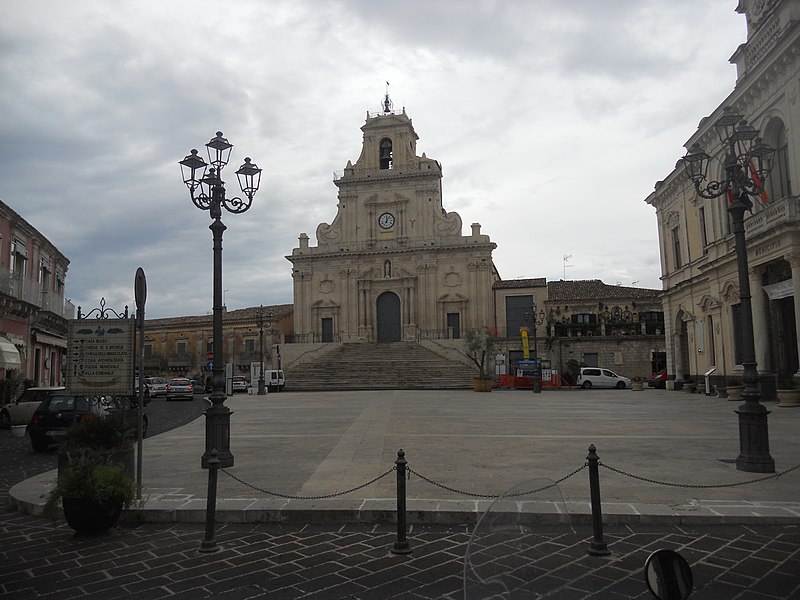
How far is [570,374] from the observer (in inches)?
1619

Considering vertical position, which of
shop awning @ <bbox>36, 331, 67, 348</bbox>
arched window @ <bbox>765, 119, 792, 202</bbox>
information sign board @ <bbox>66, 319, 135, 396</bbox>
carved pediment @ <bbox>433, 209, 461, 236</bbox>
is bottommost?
information sign board @ <bbox>66, 319, 135, 396</bbox>

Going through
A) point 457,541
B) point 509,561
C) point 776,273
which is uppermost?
point 776,273

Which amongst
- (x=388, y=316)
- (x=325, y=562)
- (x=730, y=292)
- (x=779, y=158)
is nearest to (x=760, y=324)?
(x=730, y=292)

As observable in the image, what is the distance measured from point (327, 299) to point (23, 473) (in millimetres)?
40733

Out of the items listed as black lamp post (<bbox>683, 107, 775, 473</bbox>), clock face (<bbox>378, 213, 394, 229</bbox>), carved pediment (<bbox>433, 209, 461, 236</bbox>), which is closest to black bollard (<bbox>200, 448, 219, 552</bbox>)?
black lamp post (<bbox>683, 107, 775, 473</bbox>)

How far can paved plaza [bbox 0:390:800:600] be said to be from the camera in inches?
169

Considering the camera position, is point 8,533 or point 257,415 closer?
point 8,533

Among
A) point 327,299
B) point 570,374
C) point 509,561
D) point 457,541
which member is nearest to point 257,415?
point 457,541

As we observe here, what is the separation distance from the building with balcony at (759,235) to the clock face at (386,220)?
25842mm

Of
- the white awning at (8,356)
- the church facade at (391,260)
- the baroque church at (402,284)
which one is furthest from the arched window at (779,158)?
the church facade at (391,260)

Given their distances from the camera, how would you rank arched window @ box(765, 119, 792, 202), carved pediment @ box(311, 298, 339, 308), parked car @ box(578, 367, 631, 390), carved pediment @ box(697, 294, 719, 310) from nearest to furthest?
arched window @ box(765, 119, 792, 202) < carved pediment @ box(697, 294, 719, 310) < parked car @ box(578, 367, 631, 390) < carved pediment @ box(311, 298, 339, 308)

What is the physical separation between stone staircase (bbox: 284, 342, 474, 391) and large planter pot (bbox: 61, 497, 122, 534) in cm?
3059

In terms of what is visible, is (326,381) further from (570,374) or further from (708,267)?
(708,267)

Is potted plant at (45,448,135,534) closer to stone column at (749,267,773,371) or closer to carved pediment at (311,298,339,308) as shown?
stone column at (749,267,773,371)
